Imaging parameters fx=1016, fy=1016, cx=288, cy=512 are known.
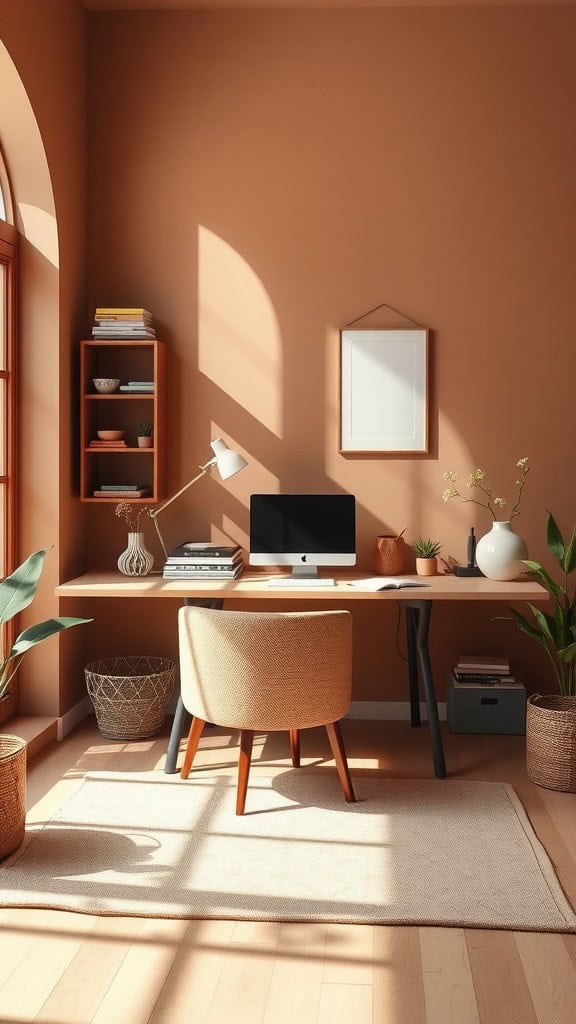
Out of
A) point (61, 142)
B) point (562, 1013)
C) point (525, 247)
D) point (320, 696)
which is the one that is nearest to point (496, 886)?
point (562, 1013)

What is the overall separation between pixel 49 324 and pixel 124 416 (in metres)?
0.60

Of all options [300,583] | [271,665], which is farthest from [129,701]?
[271,665]

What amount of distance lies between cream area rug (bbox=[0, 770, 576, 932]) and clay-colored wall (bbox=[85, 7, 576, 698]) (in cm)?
120

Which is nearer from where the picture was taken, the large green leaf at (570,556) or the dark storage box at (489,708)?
the large green leaf at (570,556)

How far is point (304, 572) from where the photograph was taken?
14.1ft

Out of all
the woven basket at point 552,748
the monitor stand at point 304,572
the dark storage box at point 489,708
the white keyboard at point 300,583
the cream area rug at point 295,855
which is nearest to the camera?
the cream area rug at point 295,855

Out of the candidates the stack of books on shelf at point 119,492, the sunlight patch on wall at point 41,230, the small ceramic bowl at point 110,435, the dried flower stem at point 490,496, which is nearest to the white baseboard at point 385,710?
the dried flower stem at point 490,496

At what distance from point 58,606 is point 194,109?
2.25 metres

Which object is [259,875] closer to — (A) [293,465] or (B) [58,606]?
(B) [58,606]

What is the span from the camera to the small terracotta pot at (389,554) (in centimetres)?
434

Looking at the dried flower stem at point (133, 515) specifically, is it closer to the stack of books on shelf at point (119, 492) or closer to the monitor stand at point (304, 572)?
the stack of books on shelf at point (119, 492)

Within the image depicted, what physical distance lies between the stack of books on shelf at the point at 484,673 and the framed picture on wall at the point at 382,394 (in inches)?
37.4

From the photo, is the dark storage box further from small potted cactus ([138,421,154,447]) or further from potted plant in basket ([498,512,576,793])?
small potted cactus ([138,421,154,447])

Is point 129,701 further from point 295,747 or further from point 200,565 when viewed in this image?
point 295,747
